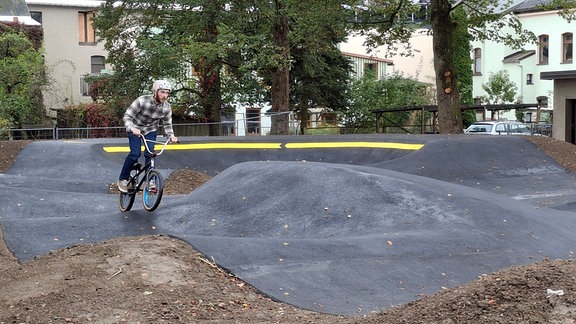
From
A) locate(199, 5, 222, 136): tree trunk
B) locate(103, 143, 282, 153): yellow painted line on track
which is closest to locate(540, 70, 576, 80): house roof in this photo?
locate(103, 143, 282, 153): yellow painted line on track

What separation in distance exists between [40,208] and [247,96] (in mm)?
26826

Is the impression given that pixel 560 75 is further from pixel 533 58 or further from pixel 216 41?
pixel 533 58

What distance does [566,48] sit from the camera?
5472cm

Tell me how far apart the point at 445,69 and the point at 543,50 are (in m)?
30.2

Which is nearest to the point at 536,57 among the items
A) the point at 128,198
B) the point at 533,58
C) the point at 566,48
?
the point at 533,58

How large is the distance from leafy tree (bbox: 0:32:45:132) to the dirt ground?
27.1 metres

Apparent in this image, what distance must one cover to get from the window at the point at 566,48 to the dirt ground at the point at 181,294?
1972 inches

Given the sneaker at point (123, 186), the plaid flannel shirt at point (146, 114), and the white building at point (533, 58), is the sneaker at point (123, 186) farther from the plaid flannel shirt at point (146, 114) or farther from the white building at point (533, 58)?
the white building at point (533, 58)

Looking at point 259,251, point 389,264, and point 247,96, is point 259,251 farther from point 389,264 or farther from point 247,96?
point 247,96

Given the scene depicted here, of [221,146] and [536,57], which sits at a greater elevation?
[536,57]

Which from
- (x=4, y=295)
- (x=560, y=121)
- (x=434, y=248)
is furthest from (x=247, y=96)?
(x=4, y=295)

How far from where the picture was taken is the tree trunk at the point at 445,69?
93.0 feet

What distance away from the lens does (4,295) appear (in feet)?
25.1

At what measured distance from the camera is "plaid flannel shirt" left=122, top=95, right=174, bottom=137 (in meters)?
12.0
